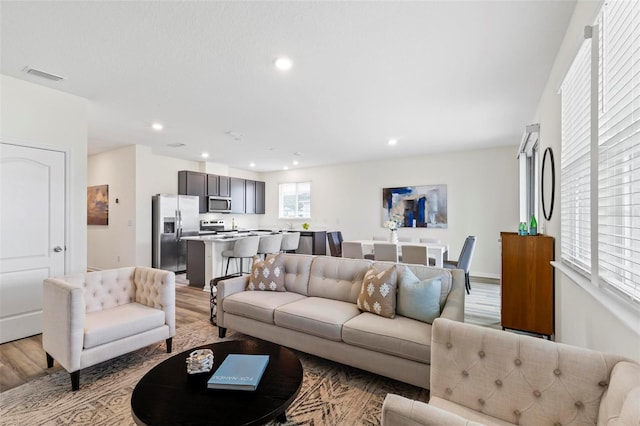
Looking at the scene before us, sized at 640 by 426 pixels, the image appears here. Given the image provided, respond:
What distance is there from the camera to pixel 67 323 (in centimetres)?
219

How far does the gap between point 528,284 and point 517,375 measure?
205cm

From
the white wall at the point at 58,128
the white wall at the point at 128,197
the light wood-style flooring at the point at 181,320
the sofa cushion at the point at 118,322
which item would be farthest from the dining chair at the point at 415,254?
the white wall at the point at 128,197

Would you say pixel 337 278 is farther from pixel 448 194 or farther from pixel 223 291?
pixel 448 194

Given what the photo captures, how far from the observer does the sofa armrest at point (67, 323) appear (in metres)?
2.18

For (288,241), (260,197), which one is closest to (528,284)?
(288,241)

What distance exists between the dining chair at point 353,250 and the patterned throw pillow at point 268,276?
174cm

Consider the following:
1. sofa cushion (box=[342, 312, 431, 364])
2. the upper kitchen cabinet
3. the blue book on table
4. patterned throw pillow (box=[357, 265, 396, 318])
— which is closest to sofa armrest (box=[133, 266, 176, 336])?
the blue book on table

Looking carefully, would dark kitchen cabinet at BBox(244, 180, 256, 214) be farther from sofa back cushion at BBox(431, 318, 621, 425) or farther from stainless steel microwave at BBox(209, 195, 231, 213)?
sofa back cushion at BBox(431, 318, 621, 425)

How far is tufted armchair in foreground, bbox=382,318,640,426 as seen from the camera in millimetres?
1000

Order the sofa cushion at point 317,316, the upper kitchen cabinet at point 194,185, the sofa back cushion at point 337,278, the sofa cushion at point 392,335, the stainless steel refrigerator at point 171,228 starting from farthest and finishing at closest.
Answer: the upper kitchen cabinet at point 194,185
the stainless steel refrigerator at point 171,228
the sofa back cushion at point 337,278
the sofa cushion at point 317,316
the sofa cushion at point 392,335

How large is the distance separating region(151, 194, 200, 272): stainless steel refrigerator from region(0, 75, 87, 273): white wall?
2.56 m

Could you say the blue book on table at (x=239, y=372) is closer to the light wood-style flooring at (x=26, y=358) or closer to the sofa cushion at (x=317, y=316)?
the sofa cushion at (x=317, y=316)

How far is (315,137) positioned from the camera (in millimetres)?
5352

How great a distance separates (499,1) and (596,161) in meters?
1.24
